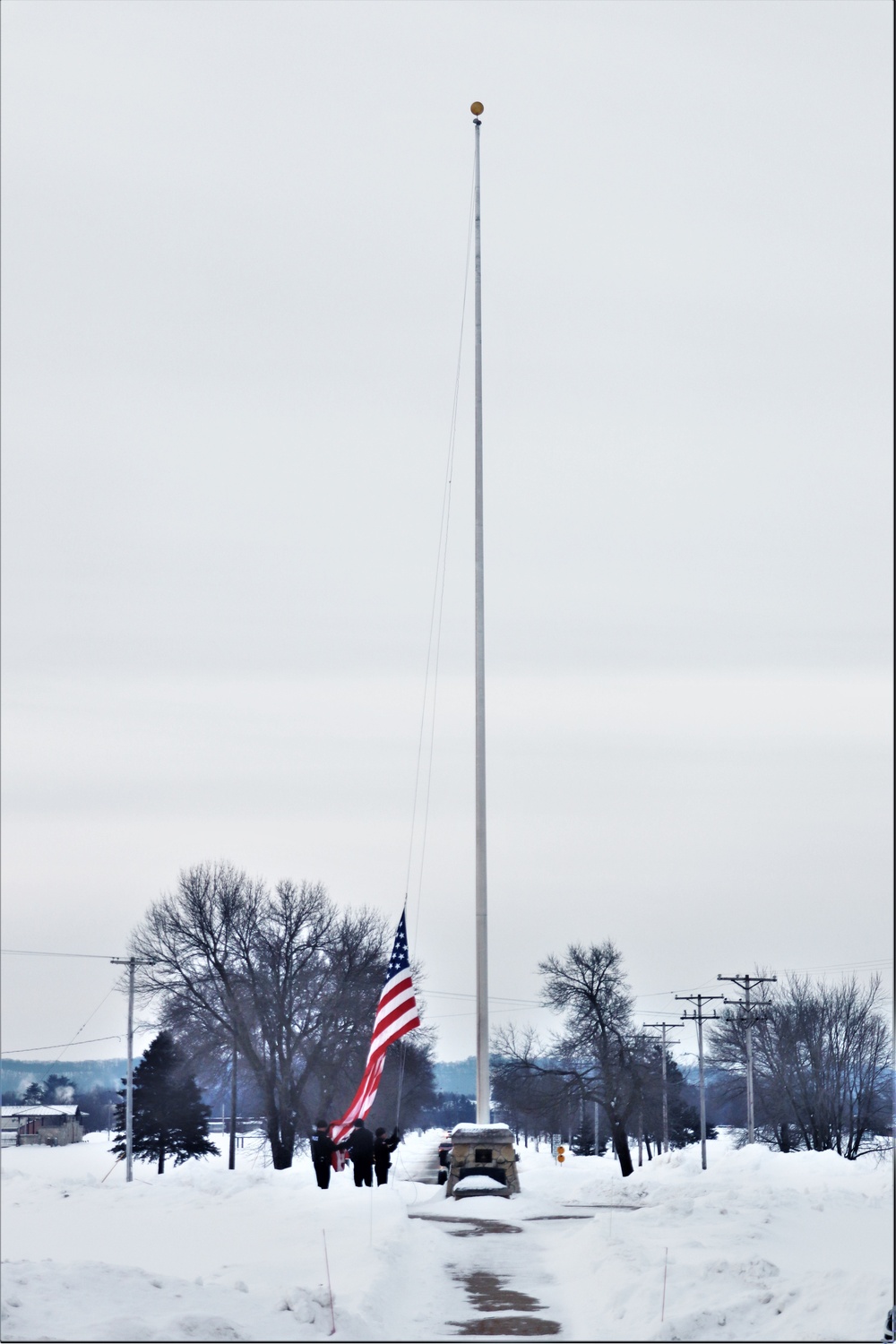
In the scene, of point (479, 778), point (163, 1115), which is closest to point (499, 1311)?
point (479, 778)

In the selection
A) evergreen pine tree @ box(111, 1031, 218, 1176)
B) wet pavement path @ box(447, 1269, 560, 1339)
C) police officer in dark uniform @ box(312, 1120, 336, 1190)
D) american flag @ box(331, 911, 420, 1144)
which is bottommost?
evergreen pine tree @ box(111, 1031, 218, 1176)

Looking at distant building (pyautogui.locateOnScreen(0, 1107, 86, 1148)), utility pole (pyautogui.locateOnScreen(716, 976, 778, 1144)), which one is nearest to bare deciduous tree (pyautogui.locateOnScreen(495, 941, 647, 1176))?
utility pole (pyautogui.locateOnScreen(716, 976, 778, 1144))

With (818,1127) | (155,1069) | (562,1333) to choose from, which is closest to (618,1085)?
(818,1127)

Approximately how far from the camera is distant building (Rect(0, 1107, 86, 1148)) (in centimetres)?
7806

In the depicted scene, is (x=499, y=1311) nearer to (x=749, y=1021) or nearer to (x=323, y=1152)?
(x=323, y=1152)

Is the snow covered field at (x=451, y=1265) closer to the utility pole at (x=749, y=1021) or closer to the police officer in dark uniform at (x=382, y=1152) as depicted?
the police officer in dark uniform at (x=382, y=1152)

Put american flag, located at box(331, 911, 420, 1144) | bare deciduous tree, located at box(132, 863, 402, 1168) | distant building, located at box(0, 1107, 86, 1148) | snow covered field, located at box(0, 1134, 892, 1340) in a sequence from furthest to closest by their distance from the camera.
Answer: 1. distant building, located at box(0, 1107, 86, 1148)
2. bare deciduous tree, located at box(132, 863, 402, 1168)
3. american flag, located at box(331, 911, 420, 1144)
4. snow covered field, located at box(0, 1134, 892, 1340)

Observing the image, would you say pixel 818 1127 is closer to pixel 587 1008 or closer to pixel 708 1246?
pixel 587 1008

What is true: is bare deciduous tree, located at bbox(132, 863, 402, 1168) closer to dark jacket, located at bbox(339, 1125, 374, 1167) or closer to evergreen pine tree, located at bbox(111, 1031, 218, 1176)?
evergreen pine tree, located at bbox(111, 1031, 218, 1176)

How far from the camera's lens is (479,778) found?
2331cm

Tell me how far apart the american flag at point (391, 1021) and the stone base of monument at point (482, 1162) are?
2.68 metres

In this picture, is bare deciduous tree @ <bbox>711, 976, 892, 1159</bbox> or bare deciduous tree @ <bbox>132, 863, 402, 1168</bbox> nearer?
bare deciduous tree @ <bbox>132, 863, 402, 1168</bbox>

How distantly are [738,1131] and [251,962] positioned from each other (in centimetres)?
4725

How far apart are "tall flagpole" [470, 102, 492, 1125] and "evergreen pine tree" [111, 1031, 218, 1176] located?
32182mm
